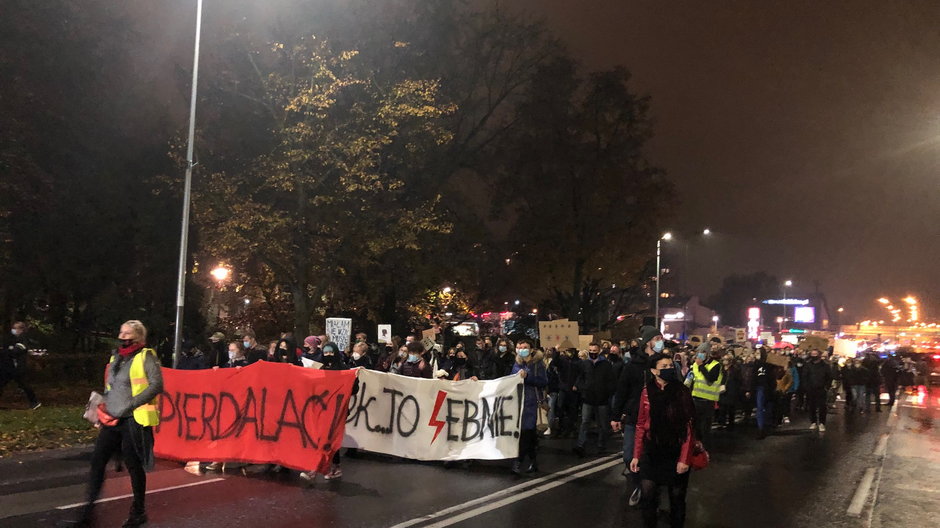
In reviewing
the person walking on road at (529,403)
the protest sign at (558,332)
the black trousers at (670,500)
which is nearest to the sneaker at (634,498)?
the person walking on road at (529,403)

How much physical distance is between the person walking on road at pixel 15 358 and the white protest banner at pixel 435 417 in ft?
24.9

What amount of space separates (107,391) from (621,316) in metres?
Answer: 43.5

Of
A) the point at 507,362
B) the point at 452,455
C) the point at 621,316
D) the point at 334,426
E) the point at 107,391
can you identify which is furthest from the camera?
the point at 621,316

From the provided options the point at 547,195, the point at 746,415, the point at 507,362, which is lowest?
the point at 746,415

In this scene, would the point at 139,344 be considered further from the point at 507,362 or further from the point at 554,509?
the point at 507,362

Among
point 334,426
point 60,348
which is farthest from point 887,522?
point 60,348

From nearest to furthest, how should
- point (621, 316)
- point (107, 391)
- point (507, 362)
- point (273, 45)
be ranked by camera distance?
point (107, 391) → point (507, 362) → point (273, 45) → point (621, 316)

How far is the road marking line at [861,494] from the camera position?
828 cm

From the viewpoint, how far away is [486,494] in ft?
28.5

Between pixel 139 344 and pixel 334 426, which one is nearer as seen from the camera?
pixel 139 344

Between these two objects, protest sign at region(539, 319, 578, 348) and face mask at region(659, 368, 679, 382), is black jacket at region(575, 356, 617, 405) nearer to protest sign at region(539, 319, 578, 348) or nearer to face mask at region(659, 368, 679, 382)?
face mask at region(659, 368, 679, 382)

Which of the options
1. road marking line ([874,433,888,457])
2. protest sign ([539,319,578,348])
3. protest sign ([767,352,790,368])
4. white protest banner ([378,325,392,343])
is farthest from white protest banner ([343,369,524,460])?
protest sign ([539,319,578,348])

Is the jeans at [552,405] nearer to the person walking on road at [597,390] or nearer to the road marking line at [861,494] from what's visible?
the person walking on road at [597,390]

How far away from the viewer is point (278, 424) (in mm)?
9242
